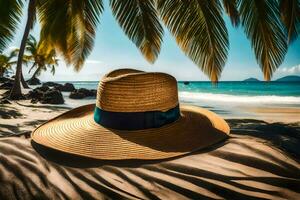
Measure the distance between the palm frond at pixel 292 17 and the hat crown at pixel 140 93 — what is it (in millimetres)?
3794

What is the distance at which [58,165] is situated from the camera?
1204 mm

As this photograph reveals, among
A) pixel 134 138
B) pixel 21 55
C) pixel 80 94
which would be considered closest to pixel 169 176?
pixel 134 138

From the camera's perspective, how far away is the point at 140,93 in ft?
4.46

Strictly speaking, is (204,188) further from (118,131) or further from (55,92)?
(55,92)

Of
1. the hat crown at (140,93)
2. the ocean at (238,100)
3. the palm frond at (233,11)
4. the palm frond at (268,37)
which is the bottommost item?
the ocean at (238,100)

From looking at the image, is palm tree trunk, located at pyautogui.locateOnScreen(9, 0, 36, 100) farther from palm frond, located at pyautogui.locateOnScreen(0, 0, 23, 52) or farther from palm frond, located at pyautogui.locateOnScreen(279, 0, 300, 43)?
palm frond, located at pyautogui.locateOnScreen(279, 0, 300, 43)

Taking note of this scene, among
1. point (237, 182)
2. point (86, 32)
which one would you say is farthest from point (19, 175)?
point (86, 32)

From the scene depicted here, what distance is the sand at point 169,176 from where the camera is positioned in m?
1.04

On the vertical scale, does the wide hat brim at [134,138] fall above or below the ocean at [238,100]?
above

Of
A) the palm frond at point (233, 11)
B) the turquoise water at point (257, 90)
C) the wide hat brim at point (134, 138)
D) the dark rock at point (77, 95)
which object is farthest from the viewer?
the turquoise water at point (257, 90)

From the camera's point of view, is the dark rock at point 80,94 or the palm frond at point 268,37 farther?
the dark rock at point 80,94

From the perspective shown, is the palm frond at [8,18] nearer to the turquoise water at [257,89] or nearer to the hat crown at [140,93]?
the hat crown at [140,93]

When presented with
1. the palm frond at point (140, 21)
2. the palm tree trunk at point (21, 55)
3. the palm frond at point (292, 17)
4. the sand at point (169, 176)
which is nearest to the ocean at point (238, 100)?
the palm frond at point (292, 17)

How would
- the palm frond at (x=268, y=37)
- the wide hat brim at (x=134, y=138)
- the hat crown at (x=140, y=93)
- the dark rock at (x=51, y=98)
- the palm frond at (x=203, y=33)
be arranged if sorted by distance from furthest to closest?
the dark rock at (x=51, y=98)
the palm frond at (x=203, y=33)
the palm frond at (x=268, y=37)
the hat crown at (x=140, y=93)
the wide hat brim at (x=134, y=138)
